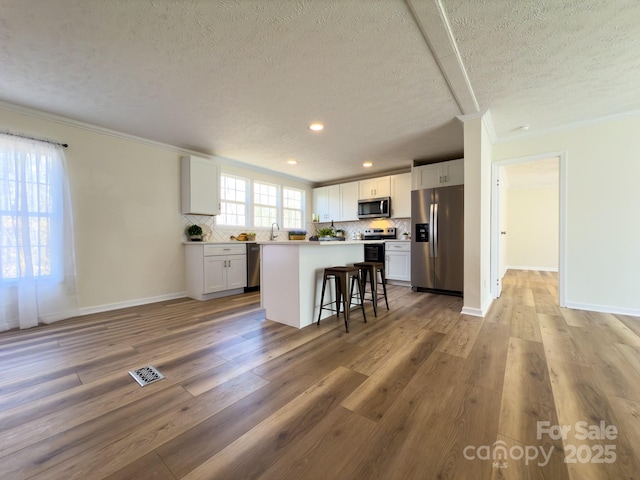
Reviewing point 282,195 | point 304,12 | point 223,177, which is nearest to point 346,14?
point 304,12

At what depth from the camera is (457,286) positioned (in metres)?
4.32

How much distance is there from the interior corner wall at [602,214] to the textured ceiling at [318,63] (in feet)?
0.96

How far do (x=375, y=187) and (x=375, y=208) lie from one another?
482 millimetres

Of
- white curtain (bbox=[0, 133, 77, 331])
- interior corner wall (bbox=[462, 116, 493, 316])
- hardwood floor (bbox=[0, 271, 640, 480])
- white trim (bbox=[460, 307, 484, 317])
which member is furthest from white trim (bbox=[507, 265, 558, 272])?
white curtain (bbox=[0, 133, 77, 331])

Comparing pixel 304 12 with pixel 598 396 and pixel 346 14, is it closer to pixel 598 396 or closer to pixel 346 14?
pixel 346 14

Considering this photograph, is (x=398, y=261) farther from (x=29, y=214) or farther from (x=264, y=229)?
(x=29, y=214)

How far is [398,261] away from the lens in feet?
17.3

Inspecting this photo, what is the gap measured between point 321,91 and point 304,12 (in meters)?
0.93

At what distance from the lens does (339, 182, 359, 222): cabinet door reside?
6.12m

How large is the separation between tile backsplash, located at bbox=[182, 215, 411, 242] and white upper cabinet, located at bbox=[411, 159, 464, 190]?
1.03 meters

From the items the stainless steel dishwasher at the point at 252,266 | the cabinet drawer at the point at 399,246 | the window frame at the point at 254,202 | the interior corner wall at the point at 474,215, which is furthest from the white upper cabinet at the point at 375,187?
the stainless steel dishwasher at the point at 252,266

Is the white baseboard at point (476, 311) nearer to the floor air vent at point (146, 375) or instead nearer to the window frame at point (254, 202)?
the floor air vent at point (146, 375)

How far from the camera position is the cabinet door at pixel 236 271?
14.7ft

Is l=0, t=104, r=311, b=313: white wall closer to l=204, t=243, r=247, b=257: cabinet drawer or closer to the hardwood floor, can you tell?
l=204, t=243, r=247, b=257: cabinet drawer
